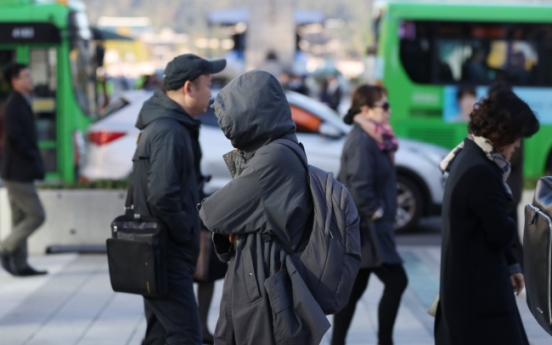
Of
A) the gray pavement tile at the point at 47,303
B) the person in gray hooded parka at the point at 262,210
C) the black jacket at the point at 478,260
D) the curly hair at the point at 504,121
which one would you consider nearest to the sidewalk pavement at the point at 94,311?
the gray pavement tile at the point at 47,303

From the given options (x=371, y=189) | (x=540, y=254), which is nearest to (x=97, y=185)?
(x=371, y=189)

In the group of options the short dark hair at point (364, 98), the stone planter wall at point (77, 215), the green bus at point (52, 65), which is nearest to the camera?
the short dark hair at point (364, 98)

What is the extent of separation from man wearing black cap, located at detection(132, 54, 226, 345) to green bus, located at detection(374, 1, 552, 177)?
838 cm

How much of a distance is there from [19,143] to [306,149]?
140 inches

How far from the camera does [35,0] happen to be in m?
12.7

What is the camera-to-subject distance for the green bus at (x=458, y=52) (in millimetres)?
12555

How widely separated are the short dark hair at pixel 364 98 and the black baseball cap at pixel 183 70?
125 centimetres

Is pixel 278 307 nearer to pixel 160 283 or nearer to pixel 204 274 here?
pixel 160 283

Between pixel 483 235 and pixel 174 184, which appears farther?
pixel 174 184

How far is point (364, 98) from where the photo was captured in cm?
534

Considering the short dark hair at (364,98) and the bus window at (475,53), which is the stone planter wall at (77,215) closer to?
the short dark hair at (364,98)

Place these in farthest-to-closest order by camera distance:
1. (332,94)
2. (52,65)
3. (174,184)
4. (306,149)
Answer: (332,94)
(52,65)
(306,149)
(174,184)

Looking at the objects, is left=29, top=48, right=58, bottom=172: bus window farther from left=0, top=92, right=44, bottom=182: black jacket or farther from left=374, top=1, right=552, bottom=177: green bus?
left=0, top=92, right=44, bottom=182: black jacket

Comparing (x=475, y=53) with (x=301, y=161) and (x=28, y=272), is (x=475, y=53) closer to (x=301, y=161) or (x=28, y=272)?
(x=28, y=272)
